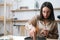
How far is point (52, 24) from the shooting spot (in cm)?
75

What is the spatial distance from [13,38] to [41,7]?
32cm

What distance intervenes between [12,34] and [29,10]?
0.77 ft

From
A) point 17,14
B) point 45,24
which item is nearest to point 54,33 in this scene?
point 45,24

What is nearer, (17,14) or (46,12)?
(46,12)

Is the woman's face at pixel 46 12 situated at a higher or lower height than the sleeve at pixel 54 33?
higher

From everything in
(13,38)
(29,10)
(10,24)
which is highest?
(29,10)

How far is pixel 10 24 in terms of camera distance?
89 centimetres

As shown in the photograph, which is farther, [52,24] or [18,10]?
[18,10]

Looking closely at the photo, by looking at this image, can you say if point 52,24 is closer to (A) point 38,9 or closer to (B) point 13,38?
(A) point 38,9

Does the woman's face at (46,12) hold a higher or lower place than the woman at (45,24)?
higher

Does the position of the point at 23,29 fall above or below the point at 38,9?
below

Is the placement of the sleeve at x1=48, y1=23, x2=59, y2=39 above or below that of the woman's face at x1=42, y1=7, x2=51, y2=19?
below

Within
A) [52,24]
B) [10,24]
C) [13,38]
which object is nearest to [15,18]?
[10,24]

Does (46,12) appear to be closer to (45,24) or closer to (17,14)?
(45,24)
